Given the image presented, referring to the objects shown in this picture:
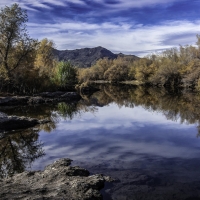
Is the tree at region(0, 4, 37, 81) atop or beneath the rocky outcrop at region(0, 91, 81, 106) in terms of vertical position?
atop

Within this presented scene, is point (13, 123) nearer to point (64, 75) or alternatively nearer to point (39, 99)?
point (39, 99)

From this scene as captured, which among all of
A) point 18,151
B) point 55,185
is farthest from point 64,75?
point 55,185

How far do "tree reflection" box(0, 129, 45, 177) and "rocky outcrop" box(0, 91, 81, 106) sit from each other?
1497cm

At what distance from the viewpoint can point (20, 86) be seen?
38.7 metres

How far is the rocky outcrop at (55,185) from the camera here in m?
7.62

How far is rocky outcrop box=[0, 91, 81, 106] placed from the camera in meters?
31.5

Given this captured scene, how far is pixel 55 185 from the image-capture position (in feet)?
27.9

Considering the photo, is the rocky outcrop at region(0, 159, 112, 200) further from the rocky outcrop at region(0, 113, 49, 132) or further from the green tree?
the green tree

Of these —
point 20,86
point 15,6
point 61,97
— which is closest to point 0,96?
point 20,86

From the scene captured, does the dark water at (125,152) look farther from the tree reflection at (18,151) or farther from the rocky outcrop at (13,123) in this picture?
the rocky outcrop at (13,123)

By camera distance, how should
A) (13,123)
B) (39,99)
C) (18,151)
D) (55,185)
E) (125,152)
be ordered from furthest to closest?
(39,99), (13,123), (125,152), (18,151), (55,185)

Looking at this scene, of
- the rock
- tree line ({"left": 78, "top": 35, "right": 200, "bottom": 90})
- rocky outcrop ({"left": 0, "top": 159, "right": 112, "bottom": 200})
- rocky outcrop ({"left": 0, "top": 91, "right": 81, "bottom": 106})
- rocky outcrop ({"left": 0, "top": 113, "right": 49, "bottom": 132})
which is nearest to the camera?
rocky outcrop ({"left": 0, "top": 159, "right": 112, "bottom": 200})

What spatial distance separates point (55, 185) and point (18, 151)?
5.78 meters

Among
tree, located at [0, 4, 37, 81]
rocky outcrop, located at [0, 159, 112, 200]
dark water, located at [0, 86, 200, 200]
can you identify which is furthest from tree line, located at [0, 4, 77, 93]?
rocky outcrop, located at [0, 159, 112, 200]
